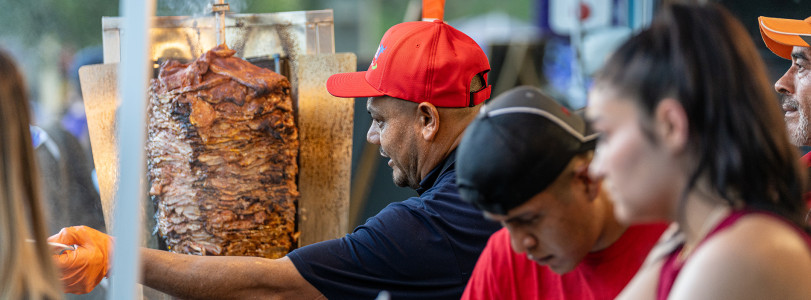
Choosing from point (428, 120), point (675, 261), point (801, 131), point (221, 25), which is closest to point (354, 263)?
point (428, 120)

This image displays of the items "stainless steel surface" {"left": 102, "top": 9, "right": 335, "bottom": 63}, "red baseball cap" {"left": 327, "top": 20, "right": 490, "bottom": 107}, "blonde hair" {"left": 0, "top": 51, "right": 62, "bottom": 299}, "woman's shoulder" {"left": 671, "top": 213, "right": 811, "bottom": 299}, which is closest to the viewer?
"woman's shoulder" {"left": 671, "top": 213, "right": 811, "bottom": 299}

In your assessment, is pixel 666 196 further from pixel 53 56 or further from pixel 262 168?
pixel 53 56

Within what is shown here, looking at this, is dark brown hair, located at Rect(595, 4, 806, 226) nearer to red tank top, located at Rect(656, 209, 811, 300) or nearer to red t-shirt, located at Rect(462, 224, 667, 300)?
red tank top, located at Rect(656, 209, 811, 300)

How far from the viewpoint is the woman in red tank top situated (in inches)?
33.5

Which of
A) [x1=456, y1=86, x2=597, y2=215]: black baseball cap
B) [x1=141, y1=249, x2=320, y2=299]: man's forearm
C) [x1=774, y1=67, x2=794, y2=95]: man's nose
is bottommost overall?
[x1=141, y1=249, x2=320, y2=299]: man's forearm

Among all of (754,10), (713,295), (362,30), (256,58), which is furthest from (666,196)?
(362,30)

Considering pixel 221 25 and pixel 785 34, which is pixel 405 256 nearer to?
pixel 221 25

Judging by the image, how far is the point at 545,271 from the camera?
1.41 meters

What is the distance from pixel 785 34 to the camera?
2.35 metres

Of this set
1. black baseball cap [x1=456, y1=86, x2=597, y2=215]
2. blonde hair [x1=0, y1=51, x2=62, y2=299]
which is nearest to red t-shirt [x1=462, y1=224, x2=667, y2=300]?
black baseball cap [x1=456, y1=86, x2=597, y2=215]

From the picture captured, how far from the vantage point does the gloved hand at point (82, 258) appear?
73.2 inches

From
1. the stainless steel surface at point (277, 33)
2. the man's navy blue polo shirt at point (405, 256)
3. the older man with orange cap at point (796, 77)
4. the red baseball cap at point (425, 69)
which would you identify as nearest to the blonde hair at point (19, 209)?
the man's navy blue polo shirt at point (405, 256)

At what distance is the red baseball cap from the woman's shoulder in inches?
50.7

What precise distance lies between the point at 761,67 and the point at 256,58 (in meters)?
1.81
